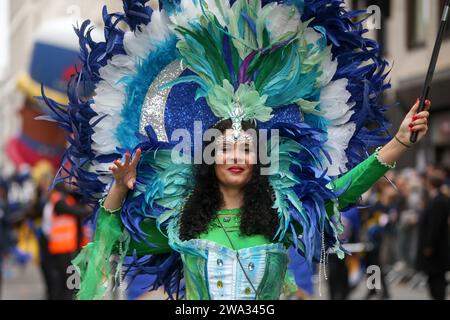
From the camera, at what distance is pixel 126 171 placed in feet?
16.2

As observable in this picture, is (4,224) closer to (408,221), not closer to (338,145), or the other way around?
(408,221)

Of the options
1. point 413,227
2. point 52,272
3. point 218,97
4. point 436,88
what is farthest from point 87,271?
point 436,88

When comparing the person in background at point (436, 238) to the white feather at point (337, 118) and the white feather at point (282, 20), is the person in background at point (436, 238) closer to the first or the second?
the white feather at point (337, 118)

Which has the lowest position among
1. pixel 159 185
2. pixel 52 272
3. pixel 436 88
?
pixel 52 272

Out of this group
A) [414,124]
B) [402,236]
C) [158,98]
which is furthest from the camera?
[402,236]

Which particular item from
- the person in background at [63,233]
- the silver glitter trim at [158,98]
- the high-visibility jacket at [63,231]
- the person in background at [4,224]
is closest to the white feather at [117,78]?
the silver glitter trim at [158,98]

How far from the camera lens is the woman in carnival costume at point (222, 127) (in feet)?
16.3

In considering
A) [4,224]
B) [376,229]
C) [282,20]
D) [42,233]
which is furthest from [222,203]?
[4,224]

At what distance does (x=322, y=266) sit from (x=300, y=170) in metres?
0.44

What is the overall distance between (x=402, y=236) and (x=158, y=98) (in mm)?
13310

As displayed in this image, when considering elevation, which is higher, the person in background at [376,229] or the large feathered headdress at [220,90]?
the large feathered headdress at [220,90]

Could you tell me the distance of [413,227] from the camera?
17.8 meters
